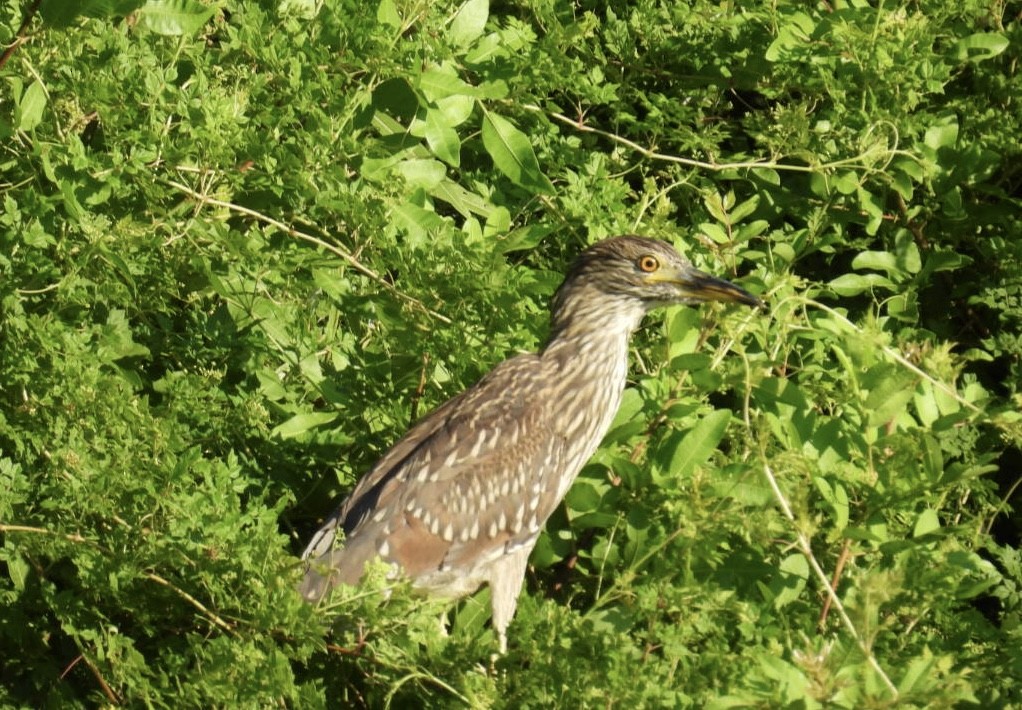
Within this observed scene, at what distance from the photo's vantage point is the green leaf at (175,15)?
4.92 metres

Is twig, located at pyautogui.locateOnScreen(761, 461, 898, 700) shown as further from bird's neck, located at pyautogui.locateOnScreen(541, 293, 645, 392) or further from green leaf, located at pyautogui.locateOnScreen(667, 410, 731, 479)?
bird's neck, located at pyautogui.locateOnScreen(541, 293, 645, 392)

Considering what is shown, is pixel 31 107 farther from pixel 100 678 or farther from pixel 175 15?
pixel 100 678

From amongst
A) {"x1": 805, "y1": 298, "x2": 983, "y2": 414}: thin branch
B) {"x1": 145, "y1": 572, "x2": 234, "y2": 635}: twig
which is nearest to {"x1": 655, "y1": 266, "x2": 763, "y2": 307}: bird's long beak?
{"x1": 805, "y1": 298, "x2": 983, "y2": 414}: thin branch

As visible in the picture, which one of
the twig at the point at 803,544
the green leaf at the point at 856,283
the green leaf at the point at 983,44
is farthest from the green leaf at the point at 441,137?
the green leaf at the point at 983,44

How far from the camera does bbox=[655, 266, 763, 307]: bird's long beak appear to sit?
5.15m

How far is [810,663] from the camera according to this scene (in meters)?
3.36

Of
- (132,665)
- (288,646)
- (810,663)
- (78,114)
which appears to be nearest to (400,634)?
(288,646)

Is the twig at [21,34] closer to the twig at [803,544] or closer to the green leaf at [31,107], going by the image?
the green leaf at [31,107]

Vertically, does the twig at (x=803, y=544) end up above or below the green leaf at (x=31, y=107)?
below

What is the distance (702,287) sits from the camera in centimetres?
540

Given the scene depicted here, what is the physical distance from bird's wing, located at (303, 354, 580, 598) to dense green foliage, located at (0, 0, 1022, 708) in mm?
135

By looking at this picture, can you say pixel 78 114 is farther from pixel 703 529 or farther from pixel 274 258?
pixel 703 529

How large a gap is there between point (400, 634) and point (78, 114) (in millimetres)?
2018

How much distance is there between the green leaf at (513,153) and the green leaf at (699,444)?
1.15 metres
